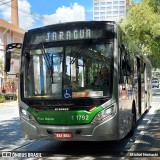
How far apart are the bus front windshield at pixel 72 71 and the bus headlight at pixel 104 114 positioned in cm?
33

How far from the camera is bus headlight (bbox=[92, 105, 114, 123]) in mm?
8367

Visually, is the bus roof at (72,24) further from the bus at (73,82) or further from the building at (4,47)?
the building at (4,47)

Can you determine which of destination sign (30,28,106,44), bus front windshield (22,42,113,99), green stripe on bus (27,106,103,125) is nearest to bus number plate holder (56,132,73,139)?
green stripe on bus (27,106,103,125)

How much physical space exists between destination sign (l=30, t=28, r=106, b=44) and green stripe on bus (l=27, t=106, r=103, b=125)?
1668mm

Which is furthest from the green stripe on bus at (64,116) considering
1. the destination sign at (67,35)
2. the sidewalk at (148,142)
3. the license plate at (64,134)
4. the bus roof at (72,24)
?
the bus roof at (72,24)

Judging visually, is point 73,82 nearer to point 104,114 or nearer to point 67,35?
point 104,114

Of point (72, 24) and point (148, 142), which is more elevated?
point (72, 24)

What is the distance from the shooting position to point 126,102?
10008mm

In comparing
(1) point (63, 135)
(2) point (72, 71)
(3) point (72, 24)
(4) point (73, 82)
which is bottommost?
(1) point (63, 135)

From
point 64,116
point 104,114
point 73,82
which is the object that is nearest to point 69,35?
point 73,82

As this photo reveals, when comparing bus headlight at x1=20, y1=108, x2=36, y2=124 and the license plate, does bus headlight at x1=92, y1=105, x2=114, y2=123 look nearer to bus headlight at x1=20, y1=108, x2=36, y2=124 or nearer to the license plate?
the license plate

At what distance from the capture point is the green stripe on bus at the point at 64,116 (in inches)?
330

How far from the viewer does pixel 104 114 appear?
841 cm

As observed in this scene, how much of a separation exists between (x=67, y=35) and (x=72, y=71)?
0.89 metres
